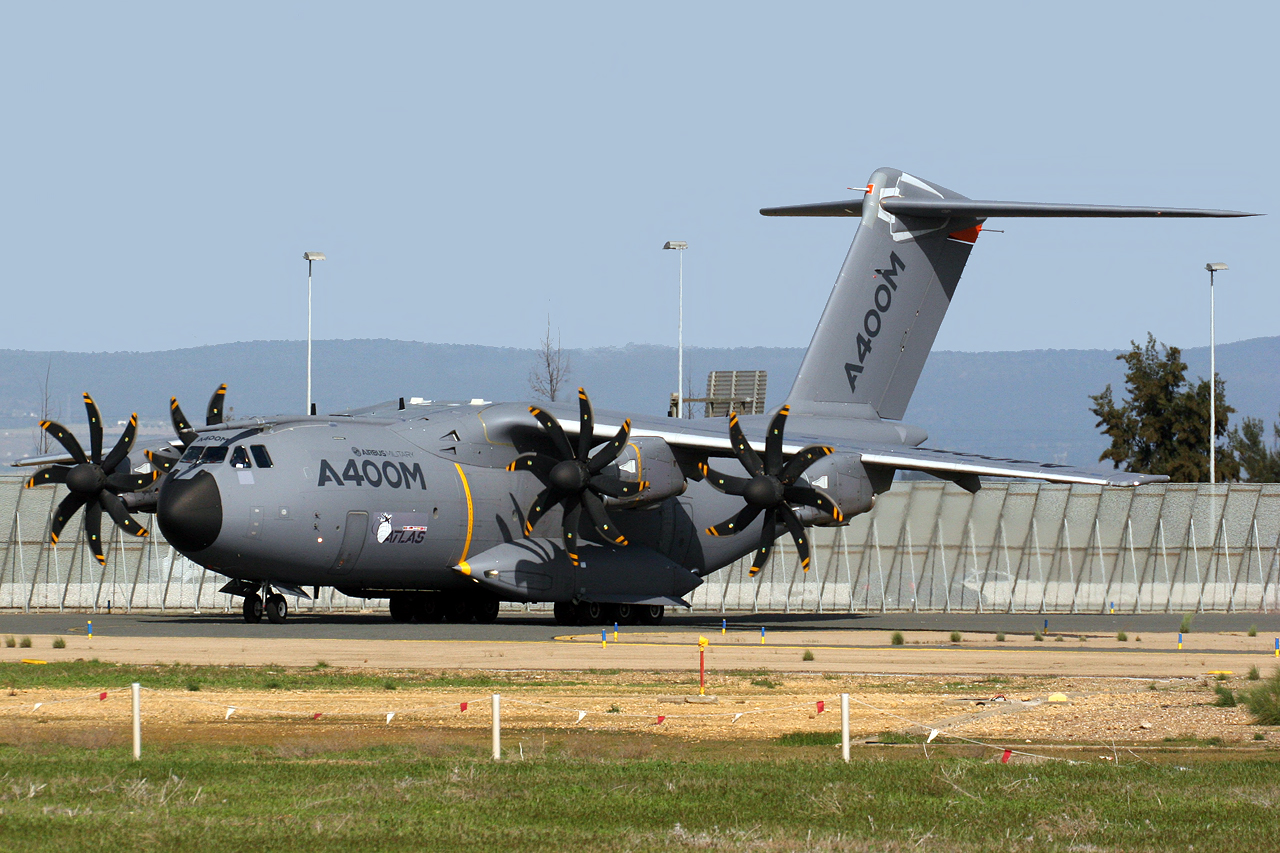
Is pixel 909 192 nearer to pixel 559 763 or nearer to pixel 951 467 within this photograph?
pixel 951 467

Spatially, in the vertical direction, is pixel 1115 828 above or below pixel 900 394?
below

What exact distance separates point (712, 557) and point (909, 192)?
928cm

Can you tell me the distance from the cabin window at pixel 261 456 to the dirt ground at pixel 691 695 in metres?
3.67

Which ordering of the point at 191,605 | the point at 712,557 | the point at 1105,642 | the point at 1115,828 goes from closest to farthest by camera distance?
the point at 1115,828 → the point at 1105,642 → the point at 712,557 → the point at 191,605

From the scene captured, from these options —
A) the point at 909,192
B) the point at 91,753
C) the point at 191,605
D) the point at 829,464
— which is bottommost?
the point at 191,605

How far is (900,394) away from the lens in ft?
122

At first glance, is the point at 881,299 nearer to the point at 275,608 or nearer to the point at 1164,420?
the point at 275,608

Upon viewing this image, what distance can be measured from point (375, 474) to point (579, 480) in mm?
3794

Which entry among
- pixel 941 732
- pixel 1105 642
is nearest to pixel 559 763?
pixel 941 732

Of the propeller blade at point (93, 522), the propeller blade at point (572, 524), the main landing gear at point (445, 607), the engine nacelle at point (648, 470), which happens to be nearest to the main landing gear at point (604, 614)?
the main landing gear at point (445, 607)

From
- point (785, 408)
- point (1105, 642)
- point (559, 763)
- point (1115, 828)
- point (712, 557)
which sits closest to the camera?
point (1115, 828)

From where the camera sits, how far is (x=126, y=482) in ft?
110

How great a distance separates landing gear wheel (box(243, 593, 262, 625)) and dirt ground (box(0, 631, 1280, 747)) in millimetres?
5392

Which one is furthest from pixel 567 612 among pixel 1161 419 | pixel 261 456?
pixel 1161 419
